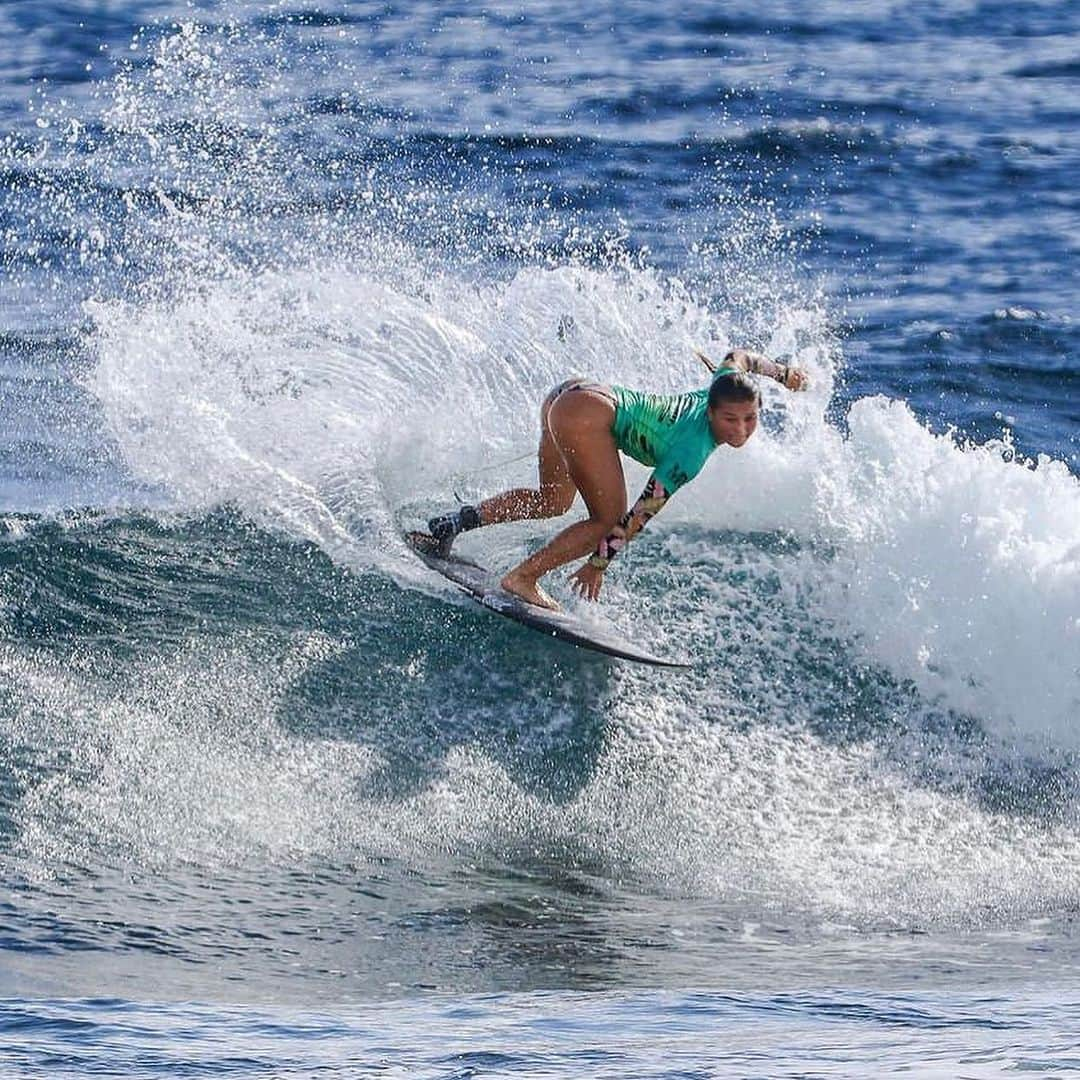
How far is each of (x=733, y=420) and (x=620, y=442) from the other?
692 millimetres

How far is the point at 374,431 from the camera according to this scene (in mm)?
Result: 10953

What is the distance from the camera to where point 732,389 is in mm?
8383

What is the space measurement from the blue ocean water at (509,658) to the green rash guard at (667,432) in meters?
0.77

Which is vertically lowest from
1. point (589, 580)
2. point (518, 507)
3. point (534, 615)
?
point (534, 615)

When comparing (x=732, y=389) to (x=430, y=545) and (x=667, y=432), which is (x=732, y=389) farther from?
(x=430, y=545)

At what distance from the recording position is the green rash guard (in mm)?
8688

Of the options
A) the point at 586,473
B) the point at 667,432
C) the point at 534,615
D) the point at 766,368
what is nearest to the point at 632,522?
the point at 586,473

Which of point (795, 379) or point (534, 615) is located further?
point (534, 615)

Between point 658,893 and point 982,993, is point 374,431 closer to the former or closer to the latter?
point 658,893

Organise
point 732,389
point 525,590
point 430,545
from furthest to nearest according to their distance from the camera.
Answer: point 430,545 < point 525,590 < point 732,389

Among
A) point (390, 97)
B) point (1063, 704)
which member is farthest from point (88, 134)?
point (1063, 704)

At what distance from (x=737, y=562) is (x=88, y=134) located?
37.3 feet

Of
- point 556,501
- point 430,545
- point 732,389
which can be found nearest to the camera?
point 732,389

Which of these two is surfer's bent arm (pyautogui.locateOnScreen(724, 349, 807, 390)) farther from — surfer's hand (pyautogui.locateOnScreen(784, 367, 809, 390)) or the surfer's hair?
the surfer's hair
